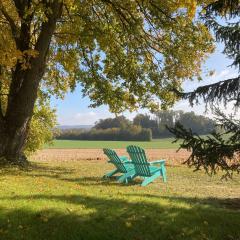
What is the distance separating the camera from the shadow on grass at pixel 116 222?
23.9 ft

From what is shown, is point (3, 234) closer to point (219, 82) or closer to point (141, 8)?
point (219, 82)

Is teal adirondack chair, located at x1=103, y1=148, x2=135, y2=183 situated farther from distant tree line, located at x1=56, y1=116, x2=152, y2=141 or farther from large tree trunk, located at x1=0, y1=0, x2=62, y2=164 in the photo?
distant tree line, located at x1=56, y1=116, x2=152, y2=141

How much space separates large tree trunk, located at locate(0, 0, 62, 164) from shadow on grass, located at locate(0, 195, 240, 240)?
314 inches

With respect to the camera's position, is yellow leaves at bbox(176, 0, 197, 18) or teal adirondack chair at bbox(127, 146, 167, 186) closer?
teal adirondack chair at bbox(127, 146, 167, 186)

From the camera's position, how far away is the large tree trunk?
16734mm

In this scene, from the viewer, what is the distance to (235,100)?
8.73 m

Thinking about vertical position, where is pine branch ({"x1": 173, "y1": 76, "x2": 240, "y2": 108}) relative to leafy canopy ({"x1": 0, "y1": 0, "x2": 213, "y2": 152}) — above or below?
below

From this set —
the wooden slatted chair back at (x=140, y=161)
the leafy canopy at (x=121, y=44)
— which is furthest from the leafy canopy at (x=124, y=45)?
the wooden slatted chair back at (x=140, y=161)

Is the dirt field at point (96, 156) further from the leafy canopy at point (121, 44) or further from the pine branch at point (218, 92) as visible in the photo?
the pine branch at point (218, 92)

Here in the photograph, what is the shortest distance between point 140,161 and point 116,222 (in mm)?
6301

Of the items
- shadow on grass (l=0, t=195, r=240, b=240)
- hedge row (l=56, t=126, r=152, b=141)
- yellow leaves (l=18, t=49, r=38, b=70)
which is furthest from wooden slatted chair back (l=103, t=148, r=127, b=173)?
hedge row (l=56, t=126, r=152, b=141)

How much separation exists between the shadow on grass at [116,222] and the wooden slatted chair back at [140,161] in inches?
185

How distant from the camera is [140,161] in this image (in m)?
14.0

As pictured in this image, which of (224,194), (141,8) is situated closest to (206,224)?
(224,194)
